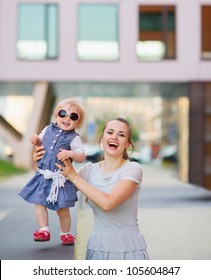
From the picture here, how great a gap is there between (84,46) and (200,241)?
586 centimetres

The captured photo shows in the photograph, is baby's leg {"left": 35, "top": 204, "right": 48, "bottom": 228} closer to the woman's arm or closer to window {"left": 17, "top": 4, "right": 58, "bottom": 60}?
the woman's arm

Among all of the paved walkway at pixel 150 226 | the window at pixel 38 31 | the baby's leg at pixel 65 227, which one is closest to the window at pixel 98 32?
the window at pixel 38 31

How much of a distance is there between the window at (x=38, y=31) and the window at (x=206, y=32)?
2.11 m

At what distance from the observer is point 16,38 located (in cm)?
798

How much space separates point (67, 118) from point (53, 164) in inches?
6.1

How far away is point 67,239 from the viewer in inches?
80.0

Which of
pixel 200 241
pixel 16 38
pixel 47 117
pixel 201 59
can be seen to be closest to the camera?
Answer: pixel 200 241

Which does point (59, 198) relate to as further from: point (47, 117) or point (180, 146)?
point (47, 117)

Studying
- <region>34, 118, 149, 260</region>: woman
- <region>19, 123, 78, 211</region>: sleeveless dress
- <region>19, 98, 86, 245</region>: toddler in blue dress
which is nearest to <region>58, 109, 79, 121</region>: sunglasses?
<region>19, 98, 86, 245</region>: toddler in blue dress

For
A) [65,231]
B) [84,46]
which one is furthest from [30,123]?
[65,231]

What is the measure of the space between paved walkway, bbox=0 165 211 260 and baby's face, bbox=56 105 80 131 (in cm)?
40

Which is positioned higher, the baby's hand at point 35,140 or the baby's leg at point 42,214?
the baby's hand at point 35,140

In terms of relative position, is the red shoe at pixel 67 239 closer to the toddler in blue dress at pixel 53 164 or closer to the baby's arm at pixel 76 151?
the toddler in blue dress at pixel 53 164

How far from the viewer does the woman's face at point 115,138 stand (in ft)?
4.90
